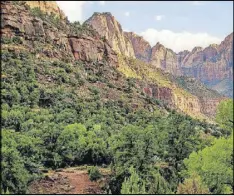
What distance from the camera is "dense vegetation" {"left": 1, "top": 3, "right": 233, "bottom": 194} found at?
19656 mm

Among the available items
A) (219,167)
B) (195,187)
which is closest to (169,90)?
(195,187)

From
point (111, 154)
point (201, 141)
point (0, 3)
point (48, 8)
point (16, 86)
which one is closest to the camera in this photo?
point (201, 141)

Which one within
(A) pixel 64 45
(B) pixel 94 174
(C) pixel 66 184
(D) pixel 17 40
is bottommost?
(C) pixel 66 184

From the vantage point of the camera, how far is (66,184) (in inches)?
1663

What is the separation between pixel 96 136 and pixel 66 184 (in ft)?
29.3

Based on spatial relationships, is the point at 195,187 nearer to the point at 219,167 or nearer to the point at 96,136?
the point at 219,167

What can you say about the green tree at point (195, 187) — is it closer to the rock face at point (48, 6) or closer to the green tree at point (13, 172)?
the green tree at point (13, 172)

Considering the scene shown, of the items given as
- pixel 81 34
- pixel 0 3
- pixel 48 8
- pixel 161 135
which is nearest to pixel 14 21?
pixel 0 3

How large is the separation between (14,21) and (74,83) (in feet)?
57.1

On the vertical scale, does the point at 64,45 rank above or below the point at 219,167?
above

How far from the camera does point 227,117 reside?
14852 millimetres

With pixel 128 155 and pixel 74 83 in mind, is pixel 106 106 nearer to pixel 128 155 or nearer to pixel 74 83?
pixel 74 83

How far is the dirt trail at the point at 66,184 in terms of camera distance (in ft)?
134

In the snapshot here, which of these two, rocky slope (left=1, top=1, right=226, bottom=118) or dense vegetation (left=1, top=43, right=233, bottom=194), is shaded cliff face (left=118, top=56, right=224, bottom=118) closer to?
rocky slope (left=1, top=1, right=226, bottom=118)
